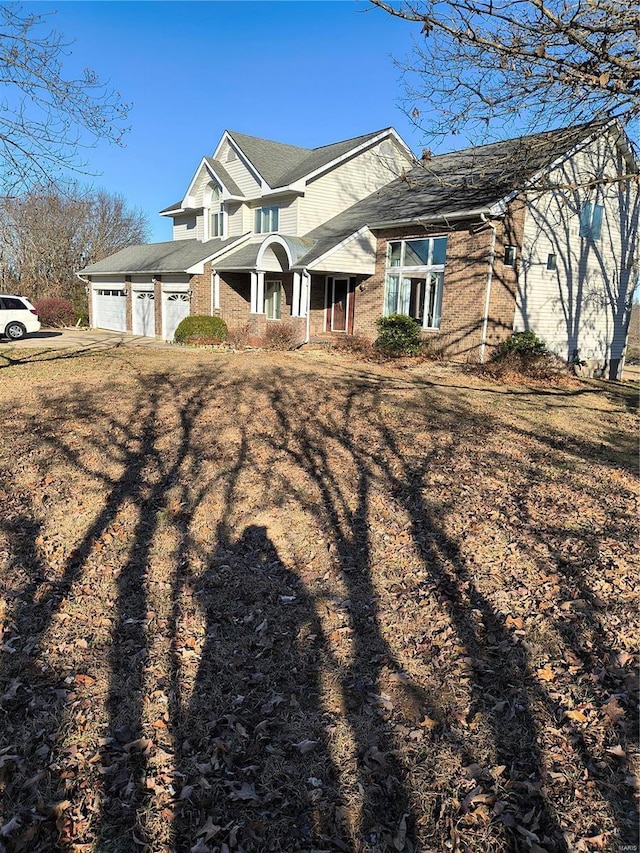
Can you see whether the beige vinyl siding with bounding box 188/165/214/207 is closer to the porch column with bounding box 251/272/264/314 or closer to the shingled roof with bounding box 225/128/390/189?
the shingled roof with bounding box 225/128/390/189

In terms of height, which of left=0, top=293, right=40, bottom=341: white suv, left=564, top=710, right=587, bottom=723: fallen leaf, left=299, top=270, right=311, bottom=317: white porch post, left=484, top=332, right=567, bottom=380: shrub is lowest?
left=564, top=710, right=587, bottom=723: fallen leaf

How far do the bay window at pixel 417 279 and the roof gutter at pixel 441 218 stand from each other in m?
0.56

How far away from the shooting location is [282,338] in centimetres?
1902

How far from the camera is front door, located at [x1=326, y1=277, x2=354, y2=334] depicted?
20.4 m

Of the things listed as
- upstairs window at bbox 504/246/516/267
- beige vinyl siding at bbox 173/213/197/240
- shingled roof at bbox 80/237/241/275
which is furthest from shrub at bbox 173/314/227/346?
upstairs window at bbox 504/246/516/267

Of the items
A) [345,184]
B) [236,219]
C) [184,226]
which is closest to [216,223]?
[236,219]

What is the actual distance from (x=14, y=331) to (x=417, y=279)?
15.8 metres

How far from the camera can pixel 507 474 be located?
6.82 m

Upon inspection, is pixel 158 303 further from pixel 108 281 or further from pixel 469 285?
pixel 469 285

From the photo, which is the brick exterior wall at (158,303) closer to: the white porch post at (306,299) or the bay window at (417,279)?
the white porch post at (306,299)

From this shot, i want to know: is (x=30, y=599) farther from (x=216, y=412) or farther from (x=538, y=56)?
(x=538, y=56)

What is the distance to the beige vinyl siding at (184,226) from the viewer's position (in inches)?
1086

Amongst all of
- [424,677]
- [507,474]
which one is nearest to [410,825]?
[424,677]

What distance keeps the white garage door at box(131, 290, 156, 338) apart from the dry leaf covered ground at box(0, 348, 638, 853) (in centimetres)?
1874
